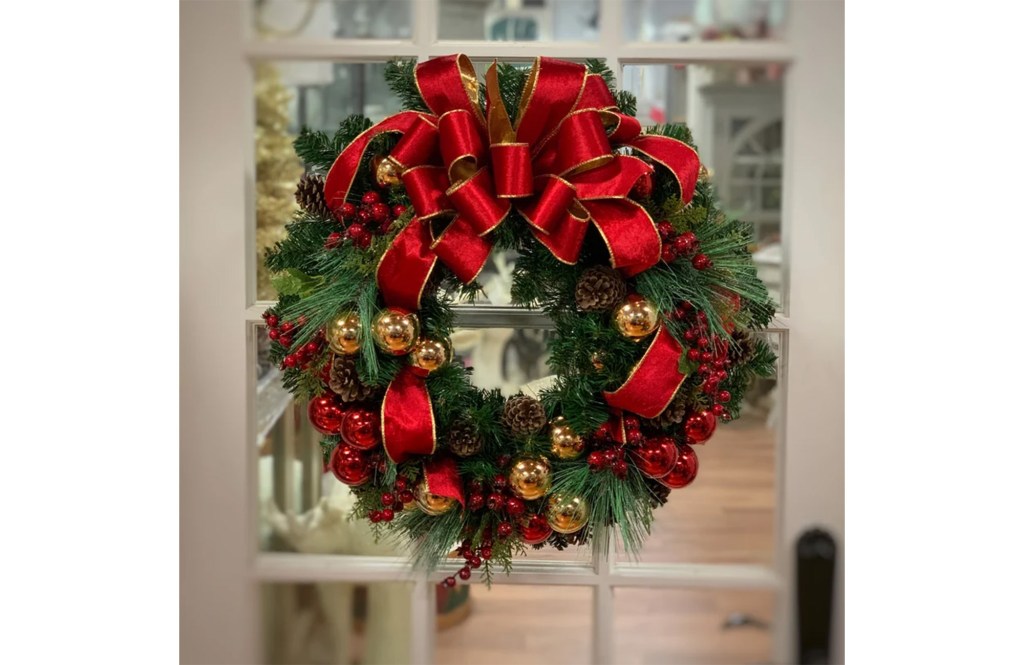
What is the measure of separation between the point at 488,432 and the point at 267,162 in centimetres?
62

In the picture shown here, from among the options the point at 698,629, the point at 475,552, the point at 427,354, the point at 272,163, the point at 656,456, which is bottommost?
the point at 698,629

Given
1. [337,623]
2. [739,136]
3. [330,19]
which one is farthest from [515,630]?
[739,136]

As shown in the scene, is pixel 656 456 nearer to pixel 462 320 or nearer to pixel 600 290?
pixel 600 290

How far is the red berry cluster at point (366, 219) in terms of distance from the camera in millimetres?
850

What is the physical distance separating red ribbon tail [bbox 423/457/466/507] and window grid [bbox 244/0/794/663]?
0.88 ft

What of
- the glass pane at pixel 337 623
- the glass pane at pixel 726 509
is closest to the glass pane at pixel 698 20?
the glass pane at pixel 726 509

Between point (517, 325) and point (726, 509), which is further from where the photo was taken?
point (726, 509)

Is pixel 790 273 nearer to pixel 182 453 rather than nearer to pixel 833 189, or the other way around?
pixel 833 189

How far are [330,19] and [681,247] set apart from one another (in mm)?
1239

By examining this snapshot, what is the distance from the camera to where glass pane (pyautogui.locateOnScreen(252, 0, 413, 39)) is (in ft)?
4.20

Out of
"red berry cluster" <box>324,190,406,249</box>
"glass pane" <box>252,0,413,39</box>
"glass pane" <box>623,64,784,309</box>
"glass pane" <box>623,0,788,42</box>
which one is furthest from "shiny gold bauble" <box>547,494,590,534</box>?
"glass pane" <box>623,64,784,309</box>

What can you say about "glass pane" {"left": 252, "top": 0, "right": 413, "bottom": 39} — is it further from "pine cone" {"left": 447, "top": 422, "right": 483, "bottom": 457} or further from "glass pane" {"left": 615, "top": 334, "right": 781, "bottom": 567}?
"glass pane" {"left": 615, "top": 334, "right": 781, "bottom": 567}

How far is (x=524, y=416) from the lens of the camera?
2.84 ft

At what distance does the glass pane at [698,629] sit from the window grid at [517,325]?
88 mm
